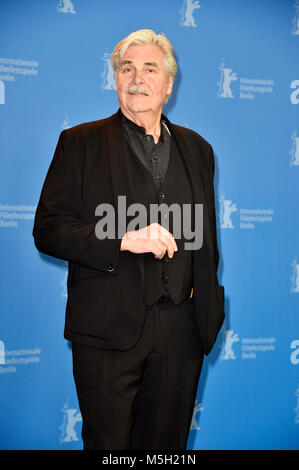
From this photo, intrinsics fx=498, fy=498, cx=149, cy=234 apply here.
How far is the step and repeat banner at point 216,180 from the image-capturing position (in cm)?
257

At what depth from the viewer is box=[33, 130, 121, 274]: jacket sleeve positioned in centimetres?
157

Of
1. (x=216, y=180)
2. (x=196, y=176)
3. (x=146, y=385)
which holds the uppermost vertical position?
(x=216, y=180)

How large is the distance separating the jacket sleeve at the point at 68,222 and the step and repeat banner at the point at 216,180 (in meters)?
0.95

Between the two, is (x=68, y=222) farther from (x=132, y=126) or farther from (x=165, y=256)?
(x=132, y=126)

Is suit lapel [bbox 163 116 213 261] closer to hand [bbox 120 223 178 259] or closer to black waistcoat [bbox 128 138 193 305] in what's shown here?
black waistcoat [bbox 128 138 193 305]

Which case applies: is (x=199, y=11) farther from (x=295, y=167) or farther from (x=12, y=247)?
(x=12, y=247)

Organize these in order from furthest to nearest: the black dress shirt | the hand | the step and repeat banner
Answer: the step and repeat banner
the black dress shirt
the hand

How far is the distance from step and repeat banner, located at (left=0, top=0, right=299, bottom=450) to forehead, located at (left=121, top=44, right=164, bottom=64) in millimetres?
887

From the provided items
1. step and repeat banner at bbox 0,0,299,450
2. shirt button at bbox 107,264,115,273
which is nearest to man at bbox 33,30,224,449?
shirt button at bbox 107,264,115,273

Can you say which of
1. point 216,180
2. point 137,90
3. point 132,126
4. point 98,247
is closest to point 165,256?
point 98,247

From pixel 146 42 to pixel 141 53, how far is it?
5 cm

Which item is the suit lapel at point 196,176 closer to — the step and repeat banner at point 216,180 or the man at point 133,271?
the man at point 133,271

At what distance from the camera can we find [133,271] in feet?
5.39

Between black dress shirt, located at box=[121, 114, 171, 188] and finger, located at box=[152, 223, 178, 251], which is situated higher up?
black dress shirt, located at box=[121, 114, 171, 188]
